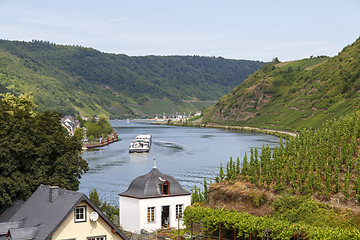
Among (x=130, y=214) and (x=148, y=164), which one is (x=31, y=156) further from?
(x=148, y=164)

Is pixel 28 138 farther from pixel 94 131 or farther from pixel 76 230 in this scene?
pixel 94 131

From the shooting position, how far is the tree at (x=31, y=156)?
47.1 m

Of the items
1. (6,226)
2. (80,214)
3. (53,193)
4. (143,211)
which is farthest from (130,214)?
(6,226)

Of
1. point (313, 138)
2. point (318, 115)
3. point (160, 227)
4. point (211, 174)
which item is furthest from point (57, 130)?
point (318, 115)

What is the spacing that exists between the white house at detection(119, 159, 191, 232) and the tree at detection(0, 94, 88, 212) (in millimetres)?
8447

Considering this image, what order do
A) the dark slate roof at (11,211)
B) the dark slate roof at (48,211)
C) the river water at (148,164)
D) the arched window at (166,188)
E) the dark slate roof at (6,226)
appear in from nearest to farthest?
1. the dark slate roof at (48,211)
2. the dark slate roof at (6,226)
3. the dark slate roof at (11,211)
4. the arched window at (166,188)
5. the river water at (148,164)

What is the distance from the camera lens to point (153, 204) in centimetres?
4331

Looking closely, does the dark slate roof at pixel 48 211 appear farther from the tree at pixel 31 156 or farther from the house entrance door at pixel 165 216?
the tree at pixel 31 156

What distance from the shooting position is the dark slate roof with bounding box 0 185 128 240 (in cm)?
3088

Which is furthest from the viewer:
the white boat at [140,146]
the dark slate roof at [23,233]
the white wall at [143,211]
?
the white boat at [140,146]

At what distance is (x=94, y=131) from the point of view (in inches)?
7426

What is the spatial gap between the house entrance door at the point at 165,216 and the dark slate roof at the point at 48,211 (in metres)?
10.4

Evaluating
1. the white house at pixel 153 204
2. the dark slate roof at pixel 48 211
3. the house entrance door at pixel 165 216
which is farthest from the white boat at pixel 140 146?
the dark slate roof at pixel 48 211

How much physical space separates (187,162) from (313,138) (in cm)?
5866
